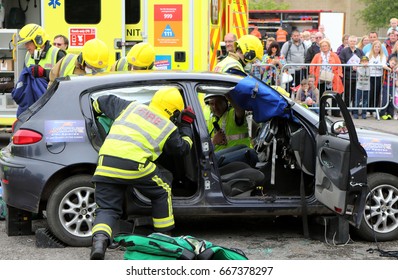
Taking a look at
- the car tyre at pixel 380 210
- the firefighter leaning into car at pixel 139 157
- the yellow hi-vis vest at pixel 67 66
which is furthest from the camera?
the yellow hi-vis vest at pixel 67 66

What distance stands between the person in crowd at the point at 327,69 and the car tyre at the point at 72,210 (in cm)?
962

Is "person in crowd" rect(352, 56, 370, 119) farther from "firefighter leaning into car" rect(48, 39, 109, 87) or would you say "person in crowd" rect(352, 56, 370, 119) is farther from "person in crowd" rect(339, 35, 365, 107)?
"firefighter leaning into car" rect(48, 39, 109, 87)

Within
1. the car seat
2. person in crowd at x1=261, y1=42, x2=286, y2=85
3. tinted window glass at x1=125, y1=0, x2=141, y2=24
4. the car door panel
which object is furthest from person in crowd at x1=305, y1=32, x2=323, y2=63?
the car door panel

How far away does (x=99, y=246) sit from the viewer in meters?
6.04

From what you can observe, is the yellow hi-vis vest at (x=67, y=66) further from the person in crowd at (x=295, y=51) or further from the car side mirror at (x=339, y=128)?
the person in crowd at (x=295, y=51)

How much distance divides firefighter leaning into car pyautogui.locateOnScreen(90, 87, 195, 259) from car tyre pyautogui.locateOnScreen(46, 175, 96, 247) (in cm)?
50

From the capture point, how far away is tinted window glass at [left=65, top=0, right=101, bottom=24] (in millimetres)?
11992

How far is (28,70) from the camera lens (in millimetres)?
9203

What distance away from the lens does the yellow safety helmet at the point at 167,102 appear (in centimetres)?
648

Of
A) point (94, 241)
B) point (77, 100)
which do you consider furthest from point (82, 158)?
point (94, 241)

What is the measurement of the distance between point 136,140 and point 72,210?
91 cm

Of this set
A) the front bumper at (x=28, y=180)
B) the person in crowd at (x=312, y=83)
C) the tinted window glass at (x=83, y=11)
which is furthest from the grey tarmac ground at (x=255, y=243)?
the person in crowd at (x=312, y=83)

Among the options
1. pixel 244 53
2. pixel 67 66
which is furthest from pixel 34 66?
pixel 244 53

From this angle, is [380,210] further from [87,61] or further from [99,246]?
[87,61]
